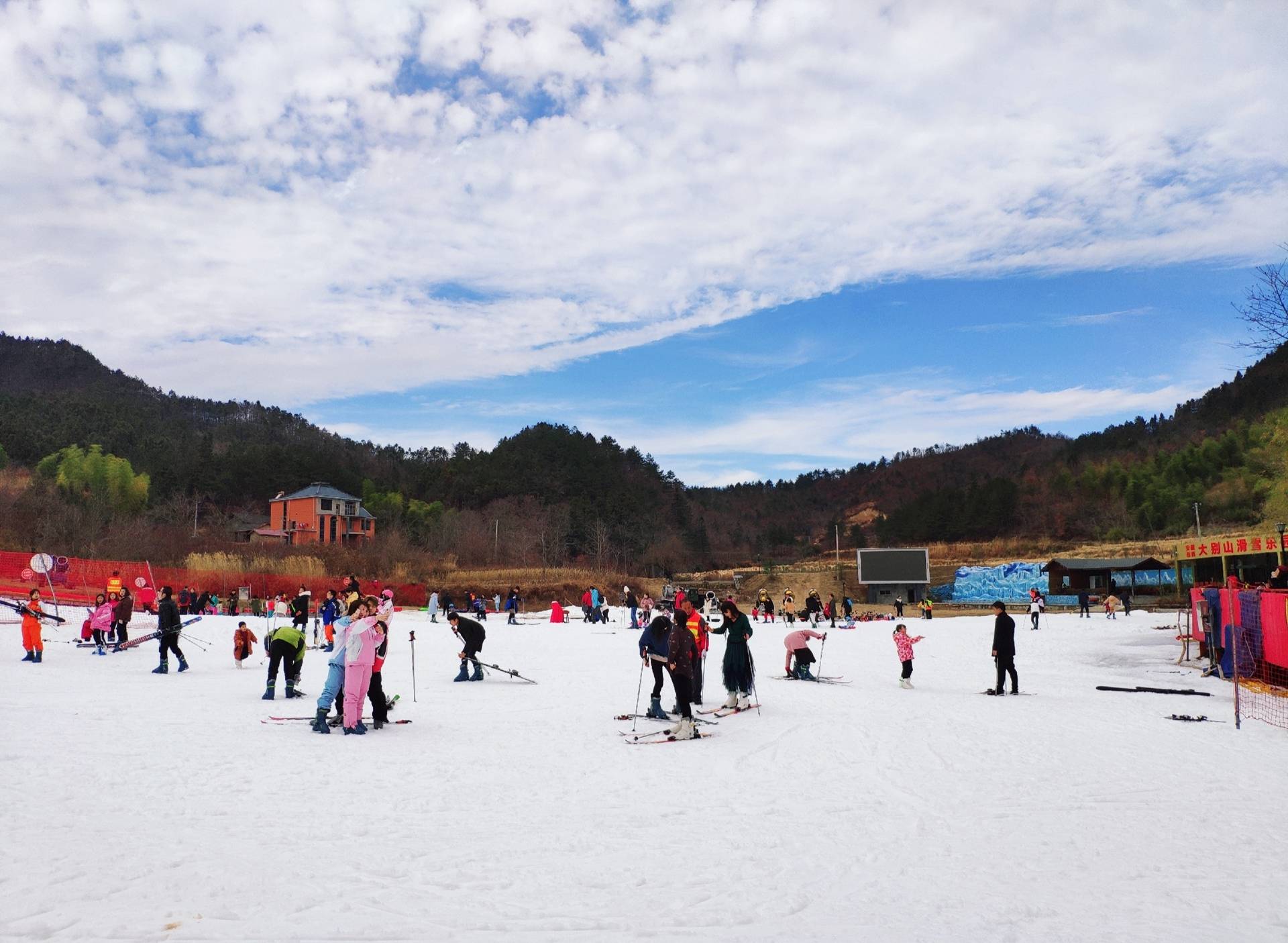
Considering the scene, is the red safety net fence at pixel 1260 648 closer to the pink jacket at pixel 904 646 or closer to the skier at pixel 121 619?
the pink jacket at pixel 904 646

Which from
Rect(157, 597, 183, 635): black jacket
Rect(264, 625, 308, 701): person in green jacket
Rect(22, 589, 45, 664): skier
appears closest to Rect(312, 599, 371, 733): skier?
Rect(264, 625, 308, 701): person in green jacket

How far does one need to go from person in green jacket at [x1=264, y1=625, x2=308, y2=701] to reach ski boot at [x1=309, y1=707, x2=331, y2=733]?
9.48ft

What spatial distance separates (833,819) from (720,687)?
27.5 feet

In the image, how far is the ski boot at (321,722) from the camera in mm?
10422

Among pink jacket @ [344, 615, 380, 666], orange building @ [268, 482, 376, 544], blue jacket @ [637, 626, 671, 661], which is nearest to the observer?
pink jacket @ [344, 615, 380, 666]

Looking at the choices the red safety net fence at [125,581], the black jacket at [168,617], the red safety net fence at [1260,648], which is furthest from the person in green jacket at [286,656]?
the red safety net fence at [1260,648]

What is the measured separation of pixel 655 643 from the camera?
11.4 meters

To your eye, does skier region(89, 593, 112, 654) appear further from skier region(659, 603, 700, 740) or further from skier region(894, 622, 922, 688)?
skier region(894, 622, 922, 688)

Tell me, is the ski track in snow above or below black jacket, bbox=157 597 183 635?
below

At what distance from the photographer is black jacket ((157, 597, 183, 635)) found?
651 inches

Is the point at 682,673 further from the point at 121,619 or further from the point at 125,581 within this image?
the point at 125,581

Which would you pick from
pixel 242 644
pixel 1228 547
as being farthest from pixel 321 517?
pixel 1228 547

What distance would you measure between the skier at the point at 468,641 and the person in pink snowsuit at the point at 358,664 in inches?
218

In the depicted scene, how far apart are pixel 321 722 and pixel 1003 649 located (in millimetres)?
10477
